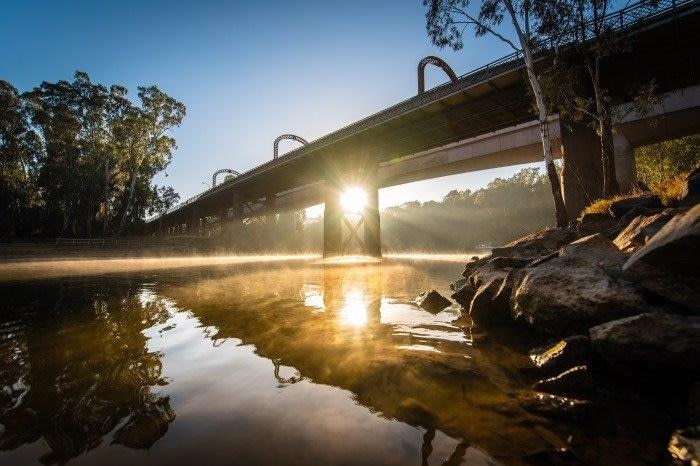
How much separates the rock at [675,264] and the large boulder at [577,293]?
20 centimetres

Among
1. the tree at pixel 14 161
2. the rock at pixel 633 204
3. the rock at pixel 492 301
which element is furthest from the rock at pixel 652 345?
the tree at pixel 14 161

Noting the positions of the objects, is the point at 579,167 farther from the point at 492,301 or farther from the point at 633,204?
the point at 492,301

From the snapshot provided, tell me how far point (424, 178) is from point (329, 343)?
28.9 m

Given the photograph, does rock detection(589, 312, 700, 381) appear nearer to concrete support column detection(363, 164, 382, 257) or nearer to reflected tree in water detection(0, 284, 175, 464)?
reflected tree in water detection(0, 284, 175, 464)

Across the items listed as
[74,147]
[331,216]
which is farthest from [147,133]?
[331,216]

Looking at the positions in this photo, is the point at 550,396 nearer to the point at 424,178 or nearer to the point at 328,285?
the point at 328,285

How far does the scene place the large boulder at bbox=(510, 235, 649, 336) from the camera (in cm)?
350

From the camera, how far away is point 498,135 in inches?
960

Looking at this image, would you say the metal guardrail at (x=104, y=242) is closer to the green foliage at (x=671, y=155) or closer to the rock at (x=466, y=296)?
the rock at (x=466, y=296)

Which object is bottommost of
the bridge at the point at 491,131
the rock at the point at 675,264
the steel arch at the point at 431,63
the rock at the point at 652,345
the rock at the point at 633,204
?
the rock at the point at 652,345

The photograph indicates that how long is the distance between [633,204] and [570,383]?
6.11 m

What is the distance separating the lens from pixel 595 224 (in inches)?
309

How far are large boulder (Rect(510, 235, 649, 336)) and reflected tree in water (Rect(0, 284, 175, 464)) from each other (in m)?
3.87

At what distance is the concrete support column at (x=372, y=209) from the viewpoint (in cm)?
2583
